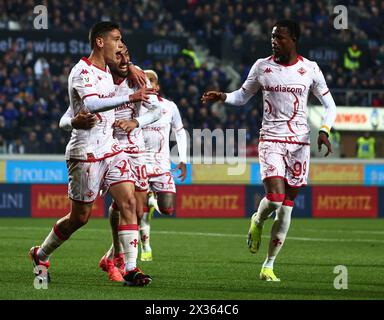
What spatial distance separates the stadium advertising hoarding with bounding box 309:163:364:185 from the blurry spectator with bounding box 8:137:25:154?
745cm

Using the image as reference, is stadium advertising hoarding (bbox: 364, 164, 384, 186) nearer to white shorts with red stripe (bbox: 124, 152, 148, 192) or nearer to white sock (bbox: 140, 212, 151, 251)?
white sock (bbox: 140, 212, 151, 251)

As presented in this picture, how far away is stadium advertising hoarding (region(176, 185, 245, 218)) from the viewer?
26.2 m

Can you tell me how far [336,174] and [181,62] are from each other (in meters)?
5.96

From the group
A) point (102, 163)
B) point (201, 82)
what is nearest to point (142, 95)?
point (102, 163)

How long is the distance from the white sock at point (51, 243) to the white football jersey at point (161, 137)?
3.98m

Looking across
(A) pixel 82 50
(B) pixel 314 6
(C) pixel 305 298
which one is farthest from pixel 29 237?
(B) pixel 314 6

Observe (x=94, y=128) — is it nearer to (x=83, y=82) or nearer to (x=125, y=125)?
(x=125, y=125)

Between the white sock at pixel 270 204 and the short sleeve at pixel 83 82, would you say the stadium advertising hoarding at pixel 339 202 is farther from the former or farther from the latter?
the short sleeve at pixel 83 82

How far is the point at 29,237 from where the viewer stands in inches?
691

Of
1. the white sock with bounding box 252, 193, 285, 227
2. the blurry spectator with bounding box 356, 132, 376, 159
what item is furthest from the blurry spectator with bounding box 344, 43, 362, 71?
the white sock with bounding box 252, 193, 285, 227

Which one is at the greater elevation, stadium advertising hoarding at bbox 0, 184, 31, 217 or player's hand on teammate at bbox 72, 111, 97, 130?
player's hand on teammate at bbox 72, 111, 97, 130

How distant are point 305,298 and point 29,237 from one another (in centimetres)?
951
